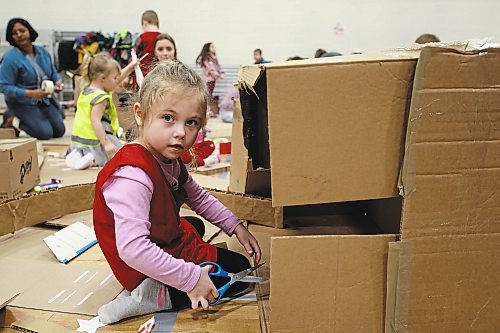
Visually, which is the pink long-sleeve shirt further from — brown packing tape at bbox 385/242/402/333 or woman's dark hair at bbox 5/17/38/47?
woman's dark hair at bbox 5/17/38/47

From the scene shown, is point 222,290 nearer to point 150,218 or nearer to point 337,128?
point 150,218

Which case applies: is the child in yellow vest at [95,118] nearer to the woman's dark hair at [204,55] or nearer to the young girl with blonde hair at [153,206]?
the young girl with blonde hair at [153,206]

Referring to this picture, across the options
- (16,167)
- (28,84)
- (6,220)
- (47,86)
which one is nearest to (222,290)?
(6,220)

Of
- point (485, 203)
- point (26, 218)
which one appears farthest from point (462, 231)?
point (26, 218)

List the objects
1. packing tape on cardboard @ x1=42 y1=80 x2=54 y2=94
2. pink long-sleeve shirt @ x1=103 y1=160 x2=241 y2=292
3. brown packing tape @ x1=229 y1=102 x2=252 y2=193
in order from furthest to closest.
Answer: packing tape on cardboard @ x1=42 y1=80 x2=54 y2=94 → brown packing tape @ x1=229 y1=102 x2=252 y2=193 → pink long-sleeve shirt @ x1=103 y1=160 x2=241 y2=292

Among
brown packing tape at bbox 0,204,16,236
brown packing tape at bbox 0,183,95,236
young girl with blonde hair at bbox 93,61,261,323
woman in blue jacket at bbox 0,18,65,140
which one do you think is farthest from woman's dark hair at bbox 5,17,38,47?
young girl with blonde hair at bbox 93,61,261,323

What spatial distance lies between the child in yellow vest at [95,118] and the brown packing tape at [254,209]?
1008mm

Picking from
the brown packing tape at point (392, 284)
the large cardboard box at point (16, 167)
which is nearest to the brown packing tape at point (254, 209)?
the brown packing tape at point (392, 284)

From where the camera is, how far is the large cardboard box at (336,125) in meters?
0.74

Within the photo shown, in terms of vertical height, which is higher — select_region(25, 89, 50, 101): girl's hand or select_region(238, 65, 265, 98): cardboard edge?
select_region(238, 65, 265, 98): cardboard edge

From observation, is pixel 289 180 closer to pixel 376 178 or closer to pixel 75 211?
pixel 376 178

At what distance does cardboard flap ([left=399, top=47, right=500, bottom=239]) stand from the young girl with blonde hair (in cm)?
42

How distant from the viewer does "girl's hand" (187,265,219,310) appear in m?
0.91

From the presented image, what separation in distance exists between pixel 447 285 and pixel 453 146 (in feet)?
0.78
